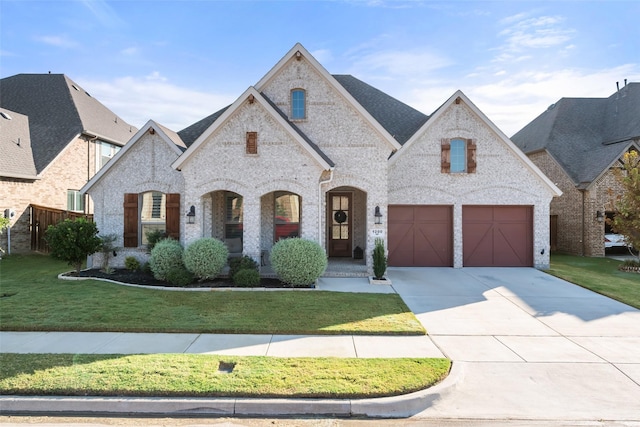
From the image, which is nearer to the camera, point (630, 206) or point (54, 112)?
point (630, 206)

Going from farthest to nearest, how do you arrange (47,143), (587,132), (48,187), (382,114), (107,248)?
(587,132) → (47,143) → (48,187) → (382,114) → (107,248)

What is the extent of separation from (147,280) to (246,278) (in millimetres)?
3468

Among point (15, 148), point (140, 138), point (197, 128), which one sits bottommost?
point (140, 138)

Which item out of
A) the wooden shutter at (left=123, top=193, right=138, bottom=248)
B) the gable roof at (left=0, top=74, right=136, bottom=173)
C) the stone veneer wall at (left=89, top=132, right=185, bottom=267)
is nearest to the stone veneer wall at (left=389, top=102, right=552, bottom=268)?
the stone veneer wall at (left=89, top=132, right=185, bottom=267)

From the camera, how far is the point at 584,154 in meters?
21.5

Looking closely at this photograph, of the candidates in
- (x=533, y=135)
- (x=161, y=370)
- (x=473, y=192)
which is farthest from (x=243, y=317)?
(x=533, y=135)

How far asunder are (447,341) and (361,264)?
24.1 ft

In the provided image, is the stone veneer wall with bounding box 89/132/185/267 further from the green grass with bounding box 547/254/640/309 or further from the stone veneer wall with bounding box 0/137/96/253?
the green grass with bounding box 547/254/640/309

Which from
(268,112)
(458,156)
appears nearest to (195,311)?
(268,112)

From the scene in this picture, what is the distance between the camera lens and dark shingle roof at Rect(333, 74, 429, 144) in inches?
680

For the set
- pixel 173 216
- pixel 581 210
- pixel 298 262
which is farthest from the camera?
pixel 581 210

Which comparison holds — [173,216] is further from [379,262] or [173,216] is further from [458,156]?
[458,156]

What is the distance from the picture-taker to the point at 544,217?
52.3 feet

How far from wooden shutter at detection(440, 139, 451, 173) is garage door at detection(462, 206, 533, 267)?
1.78m
